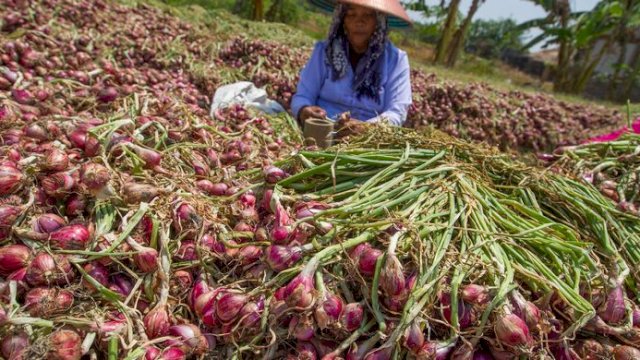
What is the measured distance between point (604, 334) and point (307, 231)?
699 millimetres

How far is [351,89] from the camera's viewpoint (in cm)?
291

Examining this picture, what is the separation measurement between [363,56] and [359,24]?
0.73 ft

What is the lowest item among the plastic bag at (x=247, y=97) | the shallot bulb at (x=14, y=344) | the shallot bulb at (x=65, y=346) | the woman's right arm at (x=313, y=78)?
the shallot bulb at (x=14, y=344)

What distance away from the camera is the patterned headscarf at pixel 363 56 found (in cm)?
280

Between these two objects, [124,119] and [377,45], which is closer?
[124,119]

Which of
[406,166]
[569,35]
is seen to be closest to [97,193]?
[406,166]

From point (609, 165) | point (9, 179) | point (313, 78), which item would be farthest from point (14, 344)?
point (313, 78)

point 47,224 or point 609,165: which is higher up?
point 609,165

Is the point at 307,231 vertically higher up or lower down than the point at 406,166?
lower down

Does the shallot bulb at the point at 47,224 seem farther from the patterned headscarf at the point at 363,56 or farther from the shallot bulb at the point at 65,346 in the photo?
the patterned headscarf at the point at 363,56

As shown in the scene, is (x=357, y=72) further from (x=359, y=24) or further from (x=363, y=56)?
(x=359, y=24)

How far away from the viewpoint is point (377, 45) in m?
2.82

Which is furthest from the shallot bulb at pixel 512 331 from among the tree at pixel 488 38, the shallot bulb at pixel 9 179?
the tree at pixel 488 38

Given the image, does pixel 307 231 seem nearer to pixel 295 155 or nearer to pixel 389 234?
pixel 389 234
